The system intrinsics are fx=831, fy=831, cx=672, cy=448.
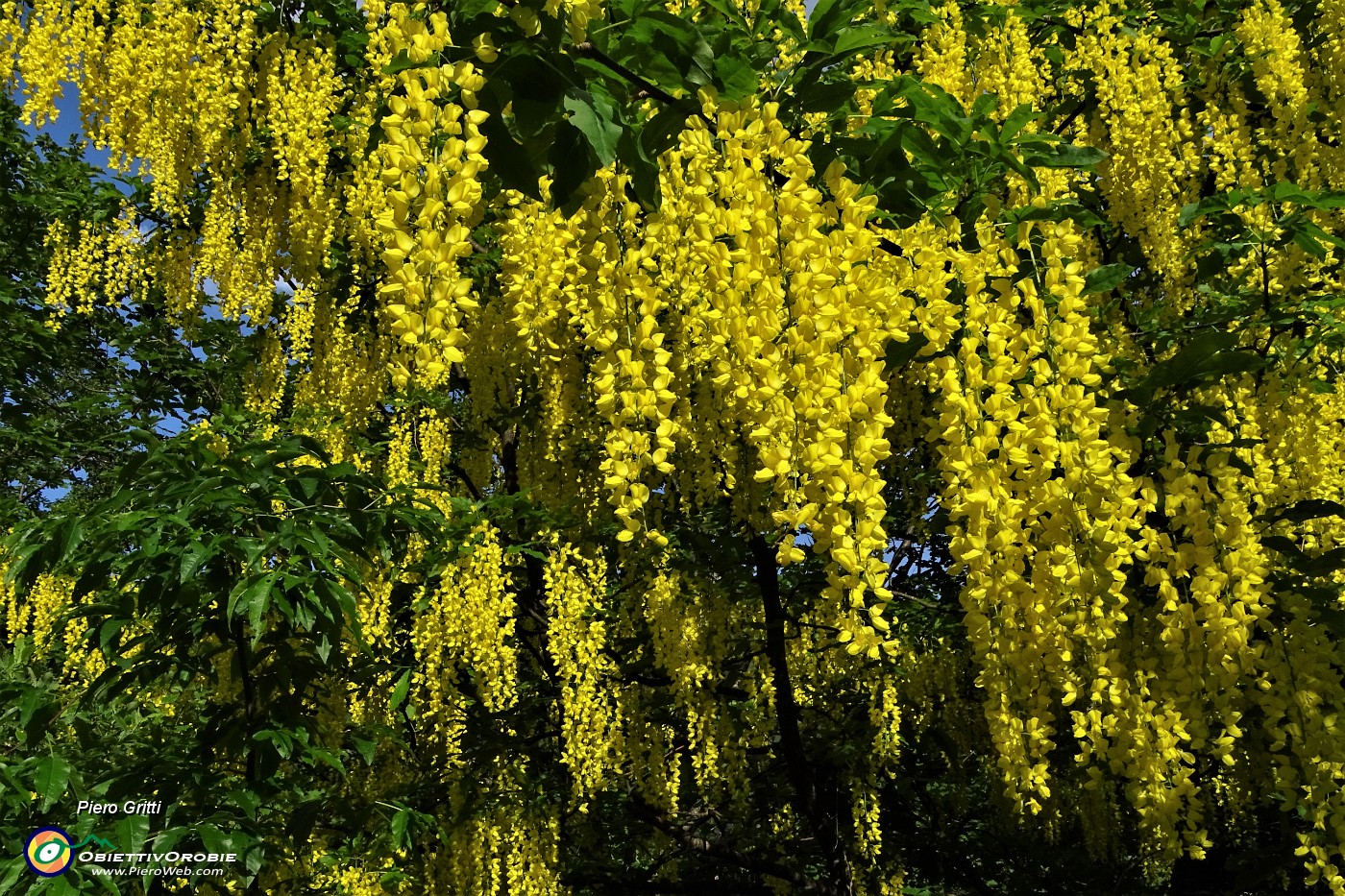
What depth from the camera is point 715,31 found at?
163 centimetres

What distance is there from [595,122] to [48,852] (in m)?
3.36

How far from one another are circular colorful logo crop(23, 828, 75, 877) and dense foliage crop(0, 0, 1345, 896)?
0.12 meters

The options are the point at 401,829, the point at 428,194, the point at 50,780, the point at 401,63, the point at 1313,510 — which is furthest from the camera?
the point at 401,829

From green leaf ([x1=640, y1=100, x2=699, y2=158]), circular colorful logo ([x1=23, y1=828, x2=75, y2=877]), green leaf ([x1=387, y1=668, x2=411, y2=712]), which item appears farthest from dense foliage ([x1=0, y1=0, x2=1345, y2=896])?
green leaf ([x1=387, y1=668, x2=411, y2=712])

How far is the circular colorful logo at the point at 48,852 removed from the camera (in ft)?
9.66

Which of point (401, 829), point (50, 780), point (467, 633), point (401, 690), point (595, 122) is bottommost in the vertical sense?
point (401, 829)

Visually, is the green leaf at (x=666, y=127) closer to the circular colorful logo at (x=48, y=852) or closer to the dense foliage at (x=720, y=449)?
the dense foliage at (x=720, y=449)

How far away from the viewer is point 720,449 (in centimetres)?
390

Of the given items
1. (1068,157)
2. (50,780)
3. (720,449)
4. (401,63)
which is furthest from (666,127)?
Answer: (50,780)

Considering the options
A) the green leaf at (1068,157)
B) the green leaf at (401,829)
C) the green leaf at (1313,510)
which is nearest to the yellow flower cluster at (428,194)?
the green leaf at (1068,157)

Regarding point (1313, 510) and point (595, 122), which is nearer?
point (595, 122)

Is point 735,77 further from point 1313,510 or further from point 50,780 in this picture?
point 50,780

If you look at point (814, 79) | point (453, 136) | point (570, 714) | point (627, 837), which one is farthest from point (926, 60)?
point (627, 837)

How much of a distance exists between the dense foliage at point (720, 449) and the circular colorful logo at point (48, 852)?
0.12 m
